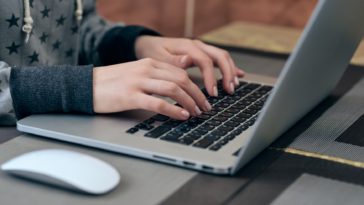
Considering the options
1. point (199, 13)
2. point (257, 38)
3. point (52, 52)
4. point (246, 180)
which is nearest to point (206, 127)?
point (246, 180)

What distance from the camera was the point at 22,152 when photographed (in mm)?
821

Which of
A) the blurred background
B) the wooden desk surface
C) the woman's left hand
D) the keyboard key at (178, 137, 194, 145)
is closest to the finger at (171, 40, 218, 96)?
the woman's left hand

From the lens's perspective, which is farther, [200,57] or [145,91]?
[200,57]

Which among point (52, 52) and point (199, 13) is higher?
point (52, 52)

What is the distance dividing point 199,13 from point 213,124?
1242 millimetres

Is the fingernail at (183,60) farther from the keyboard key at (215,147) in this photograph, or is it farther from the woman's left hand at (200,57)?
the keyboard key at (215,147)

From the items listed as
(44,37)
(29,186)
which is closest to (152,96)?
(29,186)

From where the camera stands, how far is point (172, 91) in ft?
2.91

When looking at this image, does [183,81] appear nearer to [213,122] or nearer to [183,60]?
[213,122]

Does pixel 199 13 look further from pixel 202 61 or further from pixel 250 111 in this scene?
pixel 250 111

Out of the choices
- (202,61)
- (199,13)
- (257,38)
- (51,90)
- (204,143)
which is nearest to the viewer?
(204,143)

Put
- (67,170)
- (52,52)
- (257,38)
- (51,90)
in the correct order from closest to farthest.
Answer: (67,170) → (51,90) → (52,52) → (257,38)

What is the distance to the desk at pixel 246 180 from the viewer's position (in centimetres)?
71

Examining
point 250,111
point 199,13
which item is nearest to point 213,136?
point 250,111
